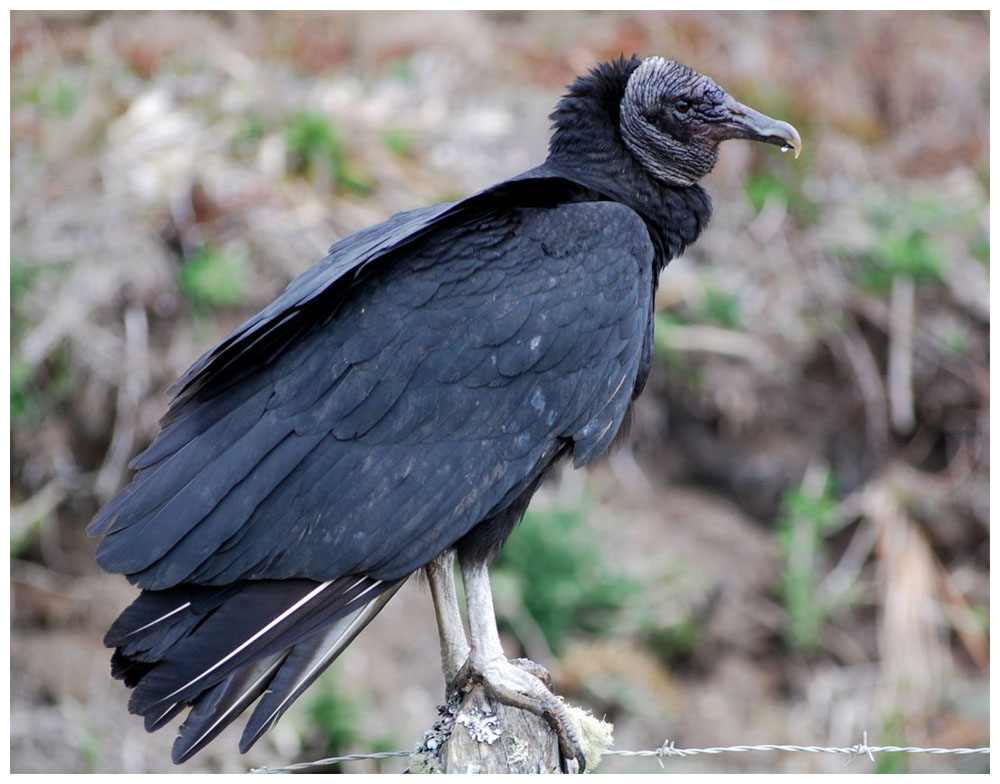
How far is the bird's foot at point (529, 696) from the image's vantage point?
8.02 ft

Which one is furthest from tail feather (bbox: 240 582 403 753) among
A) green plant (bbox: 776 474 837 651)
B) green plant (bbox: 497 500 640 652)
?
green plant (bbox: 776 474 837 651)

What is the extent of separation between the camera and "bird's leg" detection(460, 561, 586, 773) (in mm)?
2447

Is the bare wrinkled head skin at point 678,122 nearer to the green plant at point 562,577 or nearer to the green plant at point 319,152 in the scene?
the green plant at point 562,577

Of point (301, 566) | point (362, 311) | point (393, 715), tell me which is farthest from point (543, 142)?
point (301, 566)

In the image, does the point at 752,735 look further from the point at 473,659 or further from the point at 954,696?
the point at 473,659

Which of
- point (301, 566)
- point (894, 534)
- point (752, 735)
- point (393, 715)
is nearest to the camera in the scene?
point (301, 566)

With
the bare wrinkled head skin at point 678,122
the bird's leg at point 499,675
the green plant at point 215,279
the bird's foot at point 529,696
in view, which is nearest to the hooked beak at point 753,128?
the bare wrinkled head skin at point 678,122

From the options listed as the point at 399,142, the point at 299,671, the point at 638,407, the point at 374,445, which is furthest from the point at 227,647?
the point at 399,142

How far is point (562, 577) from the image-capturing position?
453 centimetres

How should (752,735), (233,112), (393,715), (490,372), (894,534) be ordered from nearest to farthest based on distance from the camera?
(490,372) < (393,715) < (752,735) < (894,534) < (233,112)

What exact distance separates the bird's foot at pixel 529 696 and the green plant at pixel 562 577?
1.98 m

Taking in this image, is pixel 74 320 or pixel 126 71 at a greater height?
pixel 126 71

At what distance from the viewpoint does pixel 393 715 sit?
4.38m

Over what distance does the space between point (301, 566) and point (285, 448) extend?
0.23 m
